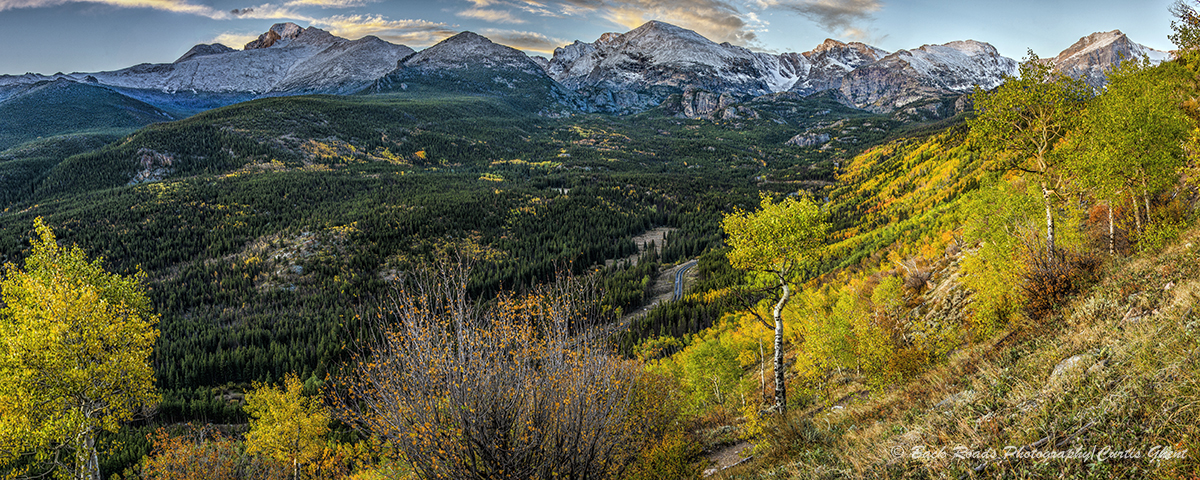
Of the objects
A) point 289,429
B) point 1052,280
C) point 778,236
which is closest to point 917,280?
point 778,236

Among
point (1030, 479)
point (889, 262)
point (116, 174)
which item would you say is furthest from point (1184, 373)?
point (116, 174)

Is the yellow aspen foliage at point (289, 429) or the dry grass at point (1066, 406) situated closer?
the dry grass at point (1066, 406)

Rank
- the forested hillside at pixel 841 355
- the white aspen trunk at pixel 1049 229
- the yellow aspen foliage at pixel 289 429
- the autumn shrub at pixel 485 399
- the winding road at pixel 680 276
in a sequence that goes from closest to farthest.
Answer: the forested hillside at pixel 841 355
the autumn shrub at pixel 485 399
the white aspen trunk at pixel 1049 229
the yellow aspen foliage at pixel 289 429
the winding road at pixel 680 276

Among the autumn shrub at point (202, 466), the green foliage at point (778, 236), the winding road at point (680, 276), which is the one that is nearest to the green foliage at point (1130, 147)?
the green foliage at point (778, 236)

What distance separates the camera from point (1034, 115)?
19953 mm

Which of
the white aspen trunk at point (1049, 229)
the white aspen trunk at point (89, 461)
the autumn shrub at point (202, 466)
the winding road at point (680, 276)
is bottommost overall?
the winding road at point (680, 276)

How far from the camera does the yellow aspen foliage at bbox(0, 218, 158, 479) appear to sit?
17.2 metres

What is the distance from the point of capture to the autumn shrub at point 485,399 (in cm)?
916

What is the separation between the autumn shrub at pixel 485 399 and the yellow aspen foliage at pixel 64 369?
15.6 meters

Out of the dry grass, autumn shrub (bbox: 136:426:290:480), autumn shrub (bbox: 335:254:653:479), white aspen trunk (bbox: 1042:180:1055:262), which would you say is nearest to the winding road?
autumn shrub (bbox: 136:426:290:480)

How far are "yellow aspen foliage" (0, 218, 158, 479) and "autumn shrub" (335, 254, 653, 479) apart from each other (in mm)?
15590

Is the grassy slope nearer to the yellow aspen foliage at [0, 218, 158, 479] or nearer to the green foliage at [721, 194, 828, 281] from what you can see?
the green foliage at [721, 194, 828, 281]

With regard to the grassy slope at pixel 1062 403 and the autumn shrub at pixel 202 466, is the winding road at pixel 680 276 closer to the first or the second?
the autumn shrub at pixel 202 466

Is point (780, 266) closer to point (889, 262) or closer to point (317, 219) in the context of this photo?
point (889, 262)
